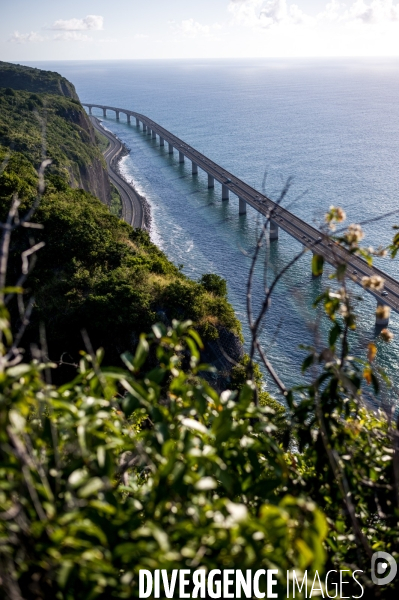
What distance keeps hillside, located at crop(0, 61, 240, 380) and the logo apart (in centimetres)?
2046

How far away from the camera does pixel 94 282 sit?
33844 millimetres

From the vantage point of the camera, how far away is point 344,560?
7.05m

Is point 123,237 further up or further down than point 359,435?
further down

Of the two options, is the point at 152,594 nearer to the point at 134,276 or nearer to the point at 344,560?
the point at 344,560

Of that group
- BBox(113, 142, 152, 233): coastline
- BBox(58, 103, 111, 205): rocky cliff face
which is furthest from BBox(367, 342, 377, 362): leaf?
BBox(113, 142, 152, 233): coastline

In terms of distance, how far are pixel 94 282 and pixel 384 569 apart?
2923cm

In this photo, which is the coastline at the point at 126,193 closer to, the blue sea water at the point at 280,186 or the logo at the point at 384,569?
the blue sea water at the point at 280,186

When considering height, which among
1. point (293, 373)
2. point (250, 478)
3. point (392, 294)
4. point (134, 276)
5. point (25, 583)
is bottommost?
point (293, 373)

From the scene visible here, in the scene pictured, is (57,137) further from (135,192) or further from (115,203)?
(135,192)

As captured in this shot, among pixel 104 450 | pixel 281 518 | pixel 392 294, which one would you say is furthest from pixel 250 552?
pixel 392 294

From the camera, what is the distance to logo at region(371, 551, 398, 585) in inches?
249

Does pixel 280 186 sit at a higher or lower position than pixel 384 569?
lower

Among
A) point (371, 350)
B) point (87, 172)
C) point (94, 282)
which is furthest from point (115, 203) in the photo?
point (371, 350)

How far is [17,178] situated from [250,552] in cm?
4100
